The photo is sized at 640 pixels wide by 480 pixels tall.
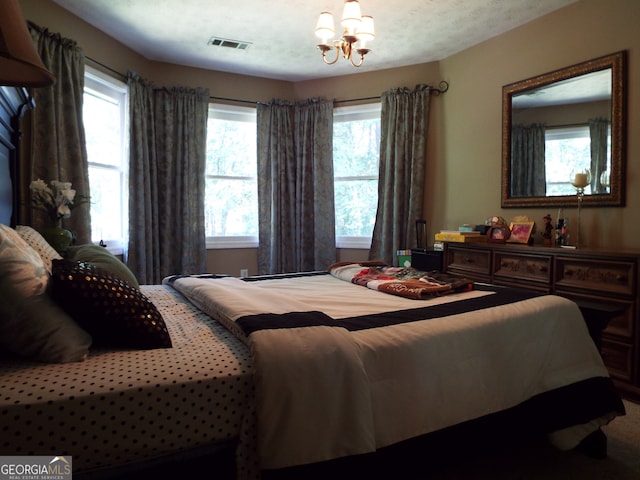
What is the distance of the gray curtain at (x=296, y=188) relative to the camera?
4.60 metres

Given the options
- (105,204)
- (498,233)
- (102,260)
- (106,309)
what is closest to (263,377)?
(106,309)

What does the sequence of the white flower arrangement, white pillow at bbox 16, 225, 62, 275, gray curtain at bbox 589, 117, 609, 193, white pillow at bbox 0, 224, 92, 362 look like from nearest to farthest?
white pillow at bbox 0, 224, 92, 362 → white pillow at bbox 16, 225, 62, 275 → the white flower arrangement → gray curtain at bbox 589, 117, 609, 193

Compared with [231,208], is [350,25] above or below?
above

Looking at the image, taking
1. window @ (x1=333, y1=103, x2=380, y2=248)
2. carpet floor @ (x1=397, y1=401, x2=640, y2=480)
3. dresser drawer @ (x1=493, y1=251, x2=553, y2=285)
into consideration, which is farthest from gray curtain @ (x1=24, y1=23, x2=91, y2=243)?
dresser drawer @ (x1=493, y1=251, x2=553, y2=285)

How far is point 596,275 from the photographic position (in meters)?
2.46

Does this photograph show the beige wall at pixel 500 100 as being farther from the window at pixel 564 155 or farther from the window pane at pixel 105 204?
the window pane at pixel 105 204

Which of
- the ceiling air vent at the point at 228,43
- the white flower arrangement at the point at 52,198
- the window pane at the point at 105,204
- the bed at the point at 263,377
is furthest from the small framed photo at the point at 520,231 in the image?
the window pane at the point at 105,204

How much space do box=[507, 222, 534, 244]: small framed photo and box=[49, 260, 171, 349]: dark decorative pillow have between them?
9.45ft

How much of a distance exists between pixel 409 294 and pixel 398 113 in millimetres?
2905

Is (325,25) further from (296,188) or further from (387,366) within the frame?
(296,188)

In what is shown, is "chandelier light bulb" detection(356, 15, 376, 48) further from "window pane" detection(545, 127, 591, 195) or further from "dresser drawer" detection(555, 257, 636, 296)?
"dresser drawer" detection(555, 257, 636, 296)

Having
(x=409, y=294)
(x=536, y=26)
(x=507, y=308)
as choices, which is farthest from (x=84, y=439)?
(x=536, y=26)

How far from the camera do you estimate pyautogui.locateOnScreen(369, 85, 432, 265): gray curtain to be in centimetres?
418

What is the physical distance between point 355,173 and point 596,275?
2.81 meters
